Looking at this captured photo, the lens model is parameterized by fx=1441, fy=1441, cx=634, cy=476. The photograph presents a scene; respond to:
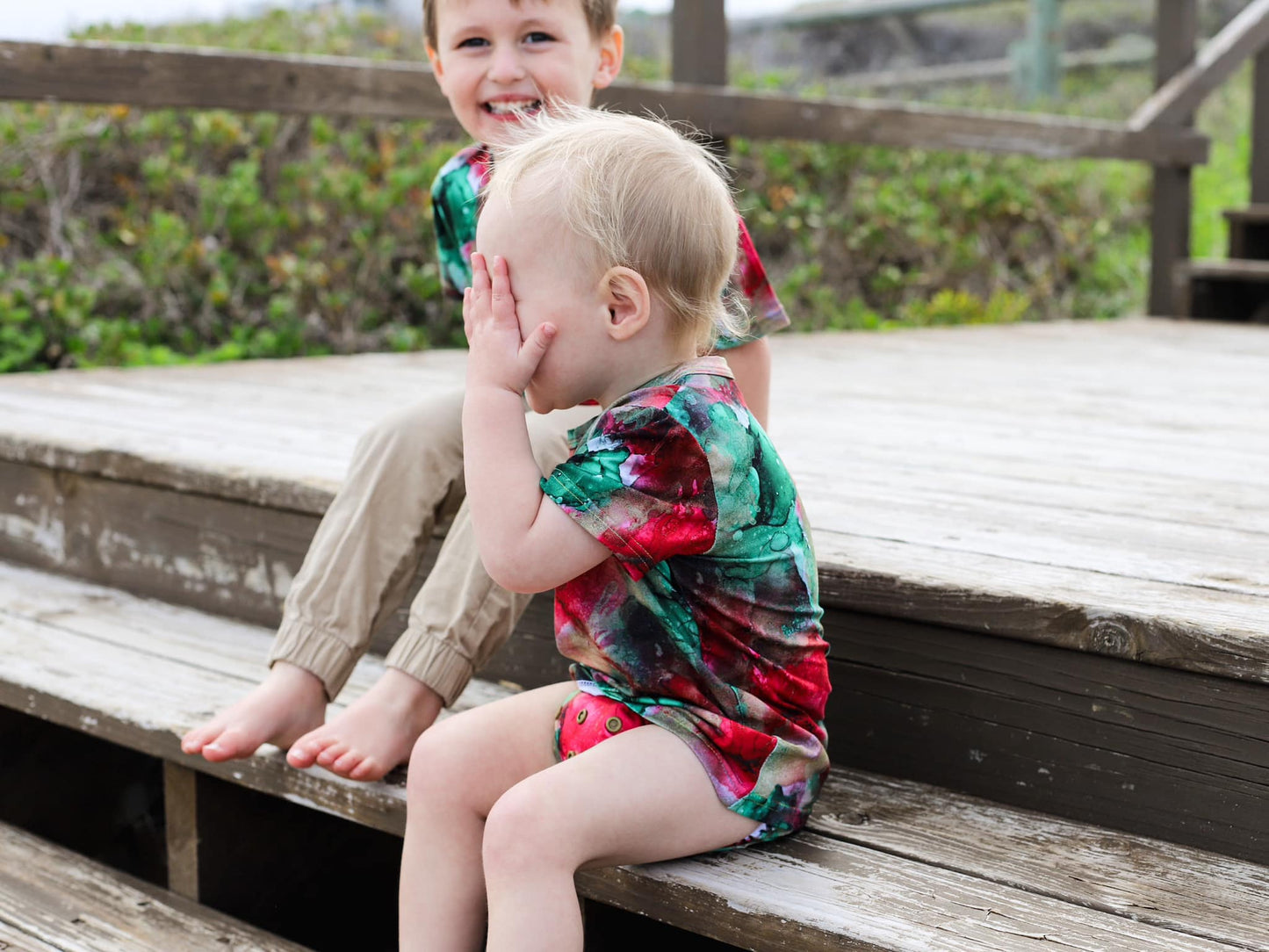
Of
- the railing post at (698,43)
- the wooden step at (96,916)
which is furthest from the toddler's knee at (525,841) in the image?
the railing post at (698,43)

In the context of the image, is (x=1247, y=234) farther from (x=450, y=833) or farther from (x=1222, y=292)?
(x=450, y=833)

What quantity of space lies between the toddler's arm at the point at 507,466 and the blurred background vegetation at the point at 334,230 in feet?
10.3

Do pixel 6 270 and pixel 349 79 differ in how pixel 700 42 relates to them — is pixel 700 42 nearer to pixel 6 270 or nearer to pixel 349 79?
pixel 349 79

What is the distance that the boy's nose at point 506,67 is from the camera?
164 centimetres

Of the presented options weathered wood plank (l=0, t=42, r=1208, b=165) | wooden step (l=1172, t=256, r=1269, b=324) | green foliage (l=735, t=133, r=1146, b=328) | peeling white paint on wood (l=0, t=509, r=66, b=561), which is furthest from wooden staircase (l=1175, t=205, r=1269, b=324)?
peeling white paint on wood (l=0, t=509, r=66, b=561)

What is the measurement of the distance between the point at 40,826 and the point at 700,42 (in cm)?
263

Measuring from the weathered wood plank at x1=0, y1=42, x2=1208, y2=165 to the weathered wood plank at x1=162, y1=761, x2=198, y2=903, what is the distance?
1163 mm

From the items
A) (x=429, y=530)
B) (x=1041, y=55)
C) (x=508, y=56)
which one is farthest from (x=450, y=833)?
(x=1041, y=55)

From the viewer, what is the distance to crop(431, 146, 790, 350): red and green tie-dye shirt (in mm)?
1558

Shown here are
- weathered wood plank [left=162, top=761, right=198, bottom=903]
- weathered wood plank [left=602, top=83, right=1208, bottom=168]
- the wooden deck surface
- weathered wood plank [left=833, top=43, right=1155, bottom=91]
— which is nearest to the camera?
the wooden deck surface

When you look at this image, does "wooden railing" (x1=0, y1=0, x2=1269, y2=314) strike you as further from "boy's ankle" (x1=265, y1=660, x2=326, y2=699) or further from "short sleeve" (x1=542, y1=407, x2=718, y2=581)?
"short sleeve" (x1=542, y1=407, x2=718, y2=581)

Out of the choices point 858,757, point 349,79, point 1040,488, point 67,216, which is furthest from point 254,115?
point 858,757

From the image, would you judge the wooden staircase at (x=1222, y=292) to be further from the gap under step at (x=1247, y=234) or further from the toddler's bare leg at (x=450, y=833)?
the toddler's bare leg at (x=450, y=833)

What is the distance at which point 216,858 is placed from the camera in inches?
64.6
